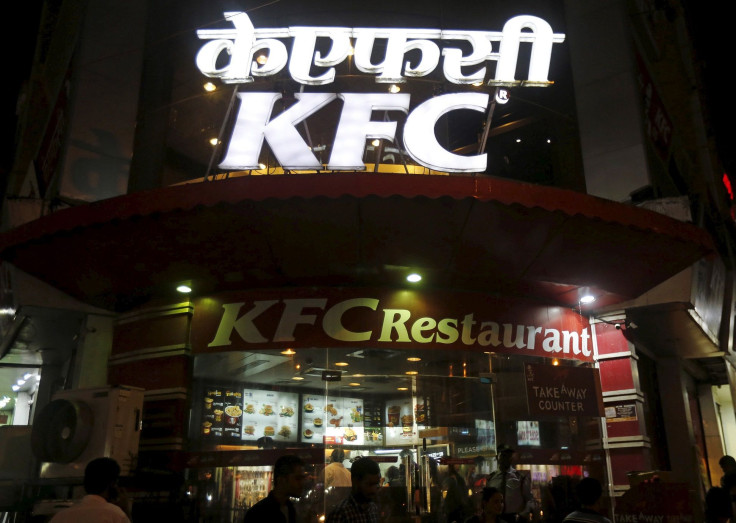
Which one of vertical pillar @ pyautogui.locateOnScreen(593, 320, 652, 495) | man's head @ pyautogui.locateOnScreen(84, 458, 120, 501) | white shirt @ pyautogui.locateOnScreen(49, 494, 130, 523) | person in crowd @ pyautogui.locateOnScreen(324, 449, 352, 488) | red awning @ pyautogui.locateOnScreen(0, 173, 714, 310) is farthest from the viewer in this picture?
vertical pillar @ pyautogui.locateOnScreen(593, 320, 652, 495)

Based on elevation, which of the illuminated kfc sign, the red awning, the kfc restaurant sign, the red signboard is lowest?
the red signboard

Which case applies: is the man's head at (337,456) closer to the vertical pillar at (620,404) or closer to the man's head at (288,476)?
the vertical pillar at (620,404)

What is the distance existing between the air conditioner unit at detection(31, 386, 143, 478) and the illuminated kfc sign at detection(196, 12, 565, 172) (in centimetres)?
335

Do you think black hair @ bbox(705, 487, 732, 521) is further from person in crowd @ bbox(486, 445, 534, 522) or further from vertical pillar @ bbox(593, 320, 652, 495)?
vertical pillar @ bbox(593, 320, 652, 495)

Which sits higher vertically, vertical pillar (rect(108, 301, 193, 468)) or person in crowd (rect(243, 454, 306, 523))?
vertical pillar (rect(108, 301, 193, 468))

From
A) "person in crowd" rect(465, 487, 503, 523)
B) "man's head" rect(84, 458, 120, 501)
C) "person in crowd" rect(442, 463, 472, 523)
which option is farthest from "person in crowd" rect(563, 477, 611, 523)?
"person in crowd" rect(442, 463, 472, 523)

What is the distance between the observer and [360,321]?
9.38 metres

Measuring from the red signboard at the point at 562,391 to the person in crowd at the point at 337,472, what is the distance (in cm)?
284

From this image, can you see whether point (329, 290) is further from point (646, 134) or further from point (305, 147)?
point (646, 134)

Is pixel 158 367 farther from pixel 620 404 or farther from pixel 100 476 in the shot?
pixel 620 404

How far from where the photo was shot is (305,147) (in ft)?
28.4

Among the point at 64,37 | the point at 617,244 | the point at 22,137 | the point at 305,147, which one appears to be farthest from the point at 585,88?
the point at 22,137

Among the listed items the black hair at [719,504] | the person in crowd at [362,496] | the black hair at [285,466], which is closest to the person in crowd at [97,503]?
the black hair at [285,466]

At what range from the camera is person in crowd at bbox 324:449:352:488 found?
915 cm
